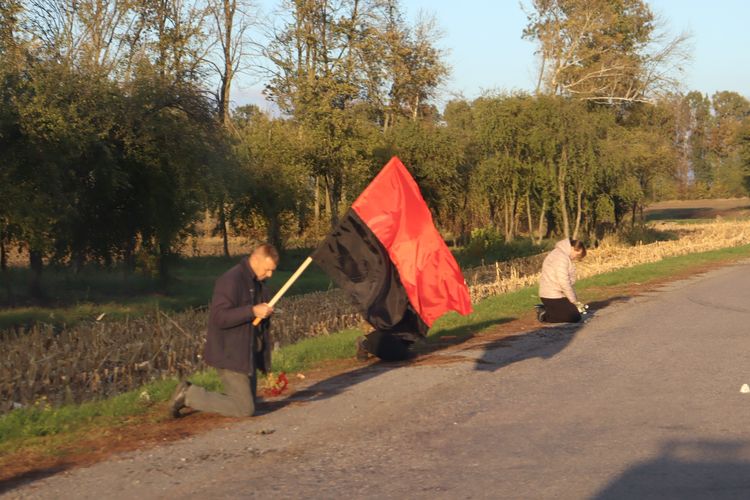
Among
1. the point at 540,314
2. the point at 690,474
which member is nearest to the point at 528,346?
the point at 540,314

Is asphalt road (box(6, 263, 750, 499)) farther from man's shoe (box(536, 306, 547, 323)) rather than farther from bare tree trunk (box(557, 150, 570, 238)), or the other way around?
bare tree trunk (box(557, 150, 570, 238))

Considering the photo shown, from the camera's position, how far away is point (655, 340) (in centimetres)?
1495

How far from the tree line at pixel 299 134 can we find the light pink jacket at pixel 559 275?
39.6ft

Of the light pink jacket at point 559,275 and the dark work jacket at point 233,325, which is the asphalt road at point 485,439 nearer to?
the dark work jacket at point 233,325

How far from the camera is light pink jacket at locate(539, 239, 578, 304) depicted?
17047mm

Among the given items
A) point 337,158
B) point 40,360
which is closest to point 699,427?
point 40,360

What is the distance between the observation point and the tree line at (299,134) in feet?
80.9

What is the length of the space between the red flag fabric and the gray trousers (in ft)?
10.5

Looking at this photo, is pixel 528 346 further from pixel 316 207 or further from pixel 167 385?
pixel 316 207

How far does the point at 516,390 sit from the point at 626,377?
1.52 meters

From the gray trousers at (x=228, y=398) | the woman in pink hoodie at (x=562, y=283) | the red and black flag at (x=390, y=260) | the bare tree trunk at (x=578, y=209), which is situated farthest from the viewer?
the bare tree trunk at (x=578, y=209)

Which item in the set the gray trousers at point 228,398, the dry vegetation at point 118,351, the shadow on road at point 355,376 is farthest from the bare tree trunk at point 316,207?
the gray trousers at point 228,398

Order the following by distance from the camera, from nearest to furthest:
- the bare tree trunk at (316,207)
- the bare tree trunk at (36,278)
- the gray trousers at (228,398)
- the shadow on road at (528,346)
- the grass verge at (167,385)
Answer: the grass verge at (167,385)
the gray trousers at (228,398)
the shadow on road at (528,346)
the bare tree trunk at (36,278)
the bare tree trunk at (316,207)

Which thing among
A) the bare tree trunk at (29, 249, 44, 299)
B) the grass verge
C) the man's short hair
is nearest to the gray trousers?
the grass verge
